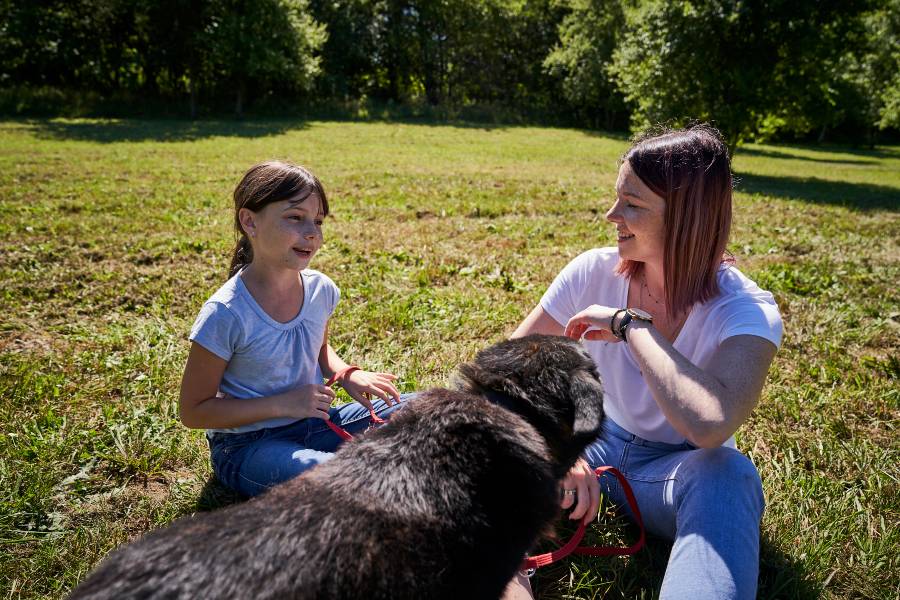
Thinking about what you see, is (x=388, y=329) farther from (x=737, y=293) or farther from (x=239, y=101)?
(x=239, y=101)

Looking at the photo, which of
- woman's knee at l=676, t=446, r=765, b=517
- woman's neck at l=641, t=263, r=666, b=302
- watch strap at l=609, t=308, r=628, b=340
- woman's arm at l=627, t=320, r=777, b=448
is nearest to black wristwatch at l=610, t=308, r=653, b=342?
watch strap at l=609, t=308, r=628, b=340

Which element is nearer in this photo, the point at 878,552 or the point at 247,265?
the point at 878,552

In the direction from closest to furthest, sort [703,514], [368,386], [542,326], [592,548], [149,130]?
[703,514] < [592,548] < [368,386] < [542,326] < [149,130]

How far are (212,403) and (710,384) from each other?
226 centimetres

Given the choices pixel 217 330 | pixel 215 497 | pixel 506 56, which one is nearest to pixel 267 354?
pixel 217 330

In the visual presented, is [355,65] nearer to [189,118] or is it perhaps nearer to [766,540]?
[189,118]

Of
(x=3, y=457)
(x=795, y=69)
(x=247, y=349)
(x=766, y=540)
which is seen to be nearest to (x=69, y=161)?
(x=3, y=457)

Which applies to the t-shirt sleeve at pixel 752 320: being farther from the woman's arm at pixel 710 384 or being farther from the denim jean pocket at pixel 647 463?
the denim jean pocket at pixel 647 463

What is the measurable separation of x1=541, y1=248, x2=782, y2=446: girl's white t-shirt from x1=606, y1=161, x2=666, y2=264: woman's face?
0.94 feet

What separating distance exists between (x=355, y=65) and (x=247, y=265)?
42.0 metres

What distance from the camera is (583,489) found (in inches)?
93.6

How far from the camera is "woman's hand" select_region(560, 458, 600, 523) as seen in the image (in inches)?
93.7

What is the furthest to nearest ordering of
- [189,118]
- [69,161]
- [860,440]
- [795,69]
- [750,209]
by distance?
[189,118]
[795,69]
[69,161]
[750,209]
[860,440]

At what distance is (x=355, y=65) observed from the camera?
4028cm
